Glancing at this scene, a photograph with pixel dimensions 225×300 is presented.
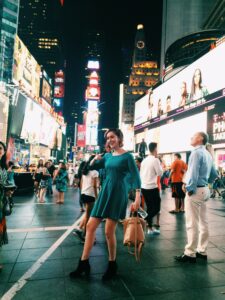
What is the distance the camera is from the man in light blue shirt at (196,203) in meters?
4.02

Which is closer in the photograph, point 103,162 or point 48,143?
point 103,162

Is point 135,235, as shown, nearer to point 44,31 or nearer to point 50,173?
point 50,173

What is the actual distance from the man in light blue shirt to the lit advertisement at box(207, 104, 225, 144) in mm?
20625

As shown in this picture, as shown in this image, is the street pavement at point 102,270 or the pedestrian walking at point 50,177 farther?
the pedestrian walking at point 50,177

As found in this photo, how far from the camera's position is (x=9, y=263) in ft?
13.0

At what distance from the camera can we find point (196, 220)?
410cm

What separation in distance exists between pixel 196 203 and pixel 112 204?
152 centimetres

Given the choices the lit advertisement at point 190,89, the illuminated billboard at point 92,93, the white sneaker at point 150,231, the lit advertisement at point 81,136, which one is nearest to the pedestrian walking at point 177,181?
the white sneaker at point 150,231

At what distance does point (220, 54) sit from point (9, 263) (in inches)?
1045

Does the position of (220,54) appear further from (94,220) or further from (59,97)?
(59,97)

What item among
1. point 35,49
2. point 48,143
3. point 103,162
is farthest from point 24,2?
point 103,162

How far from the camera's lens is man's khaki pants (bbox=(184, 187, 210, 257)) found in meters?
4.03

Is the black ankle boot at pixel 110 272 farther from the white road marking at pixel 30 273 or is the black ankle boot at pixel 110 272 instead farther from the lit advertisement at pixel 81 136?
the lit advertisement at pixel 81 136

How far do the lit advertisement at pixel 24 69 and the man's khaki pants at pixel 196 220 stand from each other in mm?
22397
